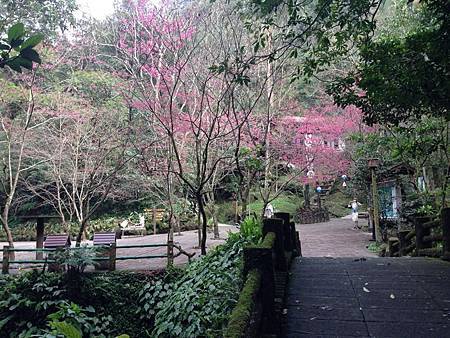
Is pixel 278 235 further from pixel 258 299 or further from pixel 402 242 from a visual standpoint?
pixel 402 242

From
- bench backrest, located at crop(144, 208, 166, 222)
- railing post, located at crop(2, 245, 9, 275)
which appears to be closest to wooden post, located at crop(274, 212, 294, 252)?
railing post, located at crop(2, 245, 9, 275)

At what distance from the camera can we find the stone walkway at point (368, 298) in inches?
138

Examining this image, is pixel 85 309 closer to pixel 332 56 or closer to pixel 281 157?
pixel 332 56

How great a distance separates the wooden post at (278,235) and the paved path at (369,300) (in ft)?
0.93

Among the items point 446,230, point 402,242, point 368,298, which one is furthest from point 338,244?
point 368,298

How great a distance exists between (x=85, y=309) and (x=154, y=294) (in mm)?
1323

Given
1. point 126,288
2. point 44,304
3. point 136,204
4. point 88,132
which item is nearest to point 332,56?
point 126,288

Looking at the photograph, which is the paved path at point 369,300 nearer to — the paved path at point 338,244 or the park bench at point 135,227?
the paved path at point 338,244

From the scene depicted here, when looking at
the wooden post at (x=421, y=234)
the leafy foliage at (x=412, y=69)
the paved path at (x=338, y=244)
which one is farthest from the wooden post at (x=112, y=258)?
the wooden post at (x=421, y=234)

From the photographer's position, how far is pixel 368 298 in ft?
14.2

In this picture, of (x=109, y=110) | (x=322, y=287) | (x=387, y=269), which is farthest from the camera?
(x=109, y=110)

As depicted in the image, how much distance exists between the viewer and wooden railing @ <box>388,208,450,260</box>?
20.3ft

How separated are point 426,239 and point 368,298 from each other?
3.99 meters

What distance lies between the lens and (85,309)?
6.64 m
